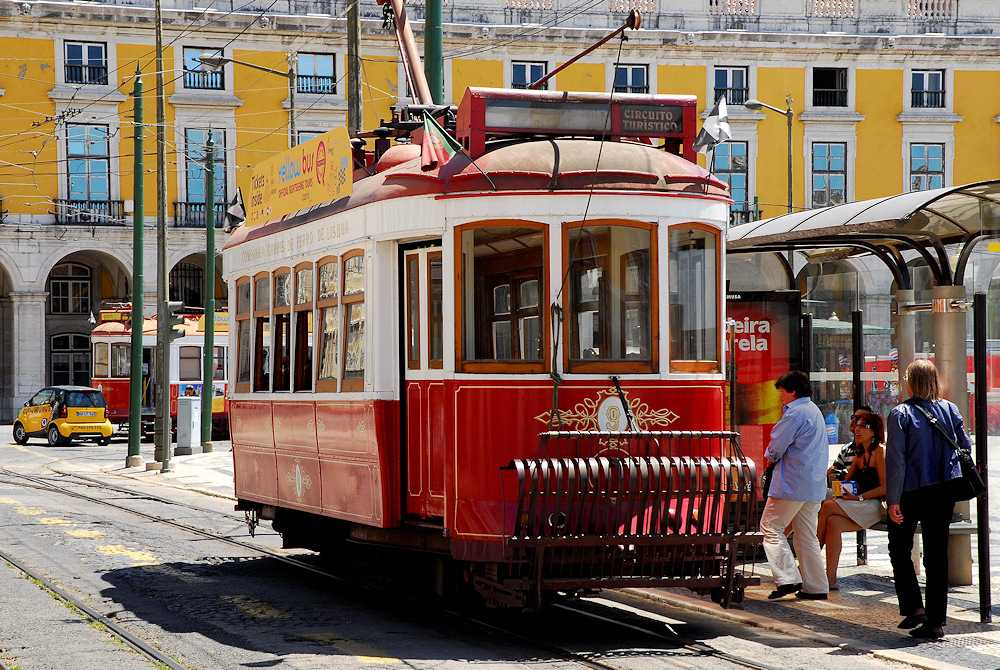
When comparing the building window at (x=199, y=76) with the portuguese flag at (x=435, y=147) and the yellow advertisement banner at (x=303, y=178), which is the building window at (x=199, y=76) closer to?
the yellow advertisement banner at (x=303, y=178)

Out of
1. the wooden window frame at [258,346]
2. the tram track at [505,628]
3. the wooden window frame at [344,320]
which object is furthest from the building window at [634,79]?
the wooden window frame at [344,320]

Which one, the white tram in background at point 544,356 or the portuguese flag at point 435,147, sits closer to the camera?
the white tram in background at point 544,356

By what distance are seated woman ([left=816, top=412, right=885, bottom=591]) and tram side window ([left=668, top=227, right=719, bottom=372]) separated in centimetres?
199

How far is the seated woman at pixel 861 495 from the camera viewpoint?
977 centimetres

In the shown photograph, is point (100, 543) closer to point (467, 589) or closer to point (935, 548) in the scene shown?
point (467, 589)

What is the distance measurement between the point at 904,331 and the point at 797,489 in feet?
6.73

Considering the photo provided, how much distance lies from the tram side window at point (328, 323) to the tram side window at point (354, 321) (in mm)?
138

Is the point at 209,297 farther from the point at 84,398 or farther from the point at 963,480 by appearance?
the point at 963,480

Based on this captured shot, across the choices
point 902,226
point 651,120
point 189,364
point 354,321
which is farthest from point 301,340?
point 189,364

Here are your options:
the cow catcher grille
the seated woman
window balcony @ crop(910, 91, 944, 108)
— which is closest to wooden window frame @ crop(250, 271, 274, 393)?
the cow catcher grille

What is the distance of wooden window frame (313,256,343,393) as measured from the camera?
9.28 meters

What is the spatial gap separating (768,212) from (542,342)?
39288 millimetres

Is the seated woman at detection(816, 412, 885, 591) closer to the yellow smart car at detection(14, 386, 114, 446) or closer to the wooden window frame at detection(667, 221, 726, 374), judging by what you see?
the wooden window frame at detection(667, 221, 726, 374)

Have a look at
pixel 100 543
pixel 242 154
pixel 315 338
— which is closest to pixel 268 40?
pixel 242 154
